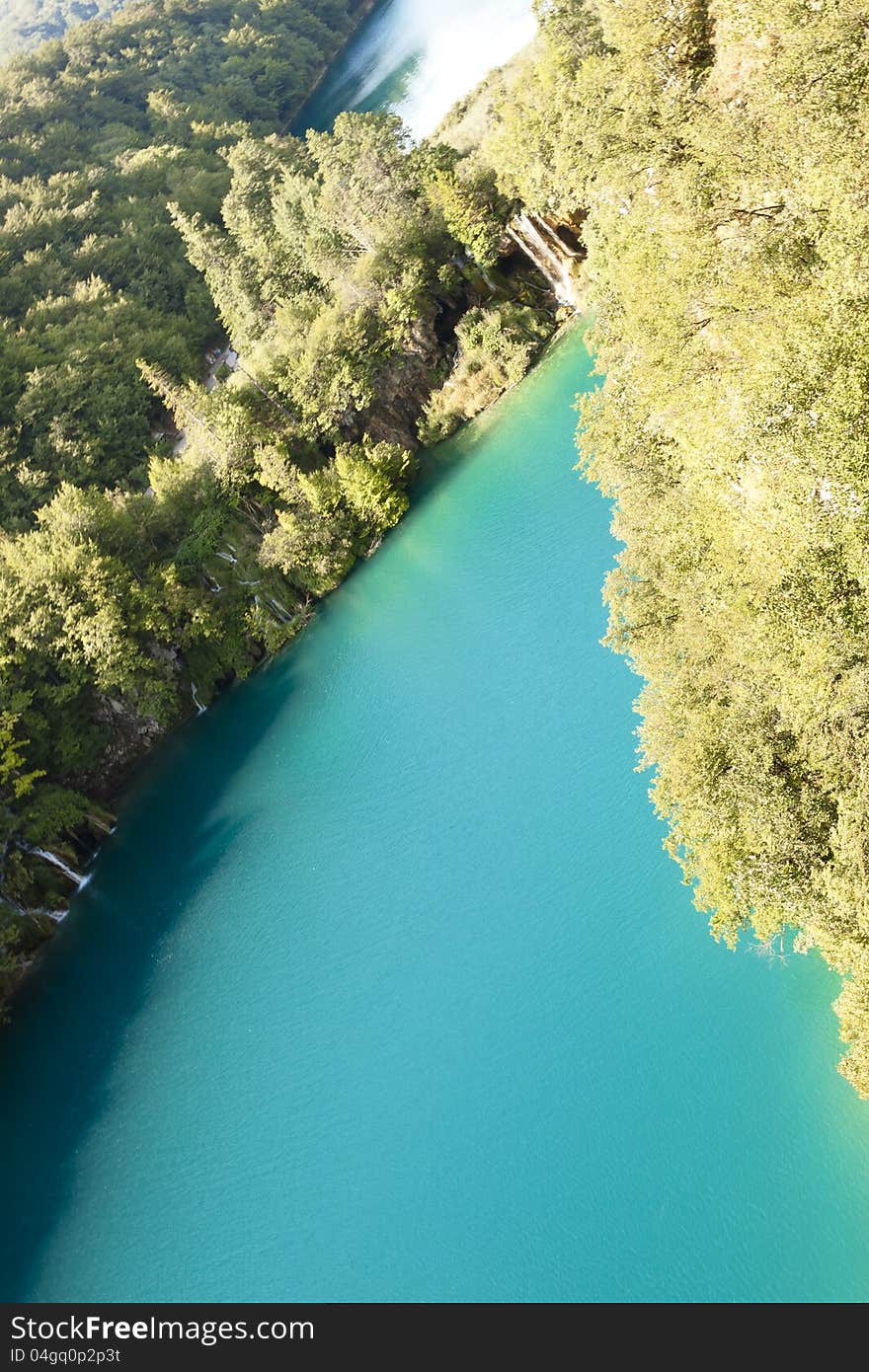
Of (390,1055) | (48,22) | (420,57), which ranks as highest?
(48,22)

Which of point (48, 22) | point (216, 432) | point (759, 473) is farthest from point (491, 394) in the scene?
point (48, 22)

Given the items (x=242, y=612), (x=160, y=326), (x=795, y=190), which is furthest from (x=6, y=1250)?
(x=160, y=326)

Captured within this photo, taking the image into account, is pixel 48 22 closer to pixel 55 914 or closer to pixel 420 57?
pixel 420 57

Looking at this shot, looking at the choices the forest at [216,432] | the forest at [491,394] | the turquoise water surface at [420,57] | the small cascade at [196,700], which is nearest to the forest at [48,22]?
the turquoise water surface at [420,57]

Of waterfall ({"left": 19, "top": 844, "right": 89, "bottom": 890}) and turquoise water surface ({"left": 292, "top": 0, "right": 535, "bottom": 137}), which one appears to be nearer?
waterfall ({"left": 19, "top": 844, "right": 89, "bottom": 890})

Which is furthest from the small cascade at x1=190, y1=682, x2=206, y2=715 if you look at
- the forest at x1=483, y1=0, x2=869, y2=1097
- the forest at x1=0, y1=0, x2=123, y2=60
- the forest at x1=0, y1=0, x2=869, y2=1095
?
the forest at x1=0, y1=0, x2=123, y2=60

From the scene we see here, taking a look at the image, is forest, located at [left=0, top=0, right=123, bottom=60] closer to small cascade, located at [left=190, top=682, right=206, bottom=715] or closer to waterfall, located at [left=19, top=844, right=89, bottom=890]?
small cascade, located at [left=190, top=682, right=206, bottom=715]

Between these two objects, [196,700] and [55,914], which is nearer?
[55,914]
